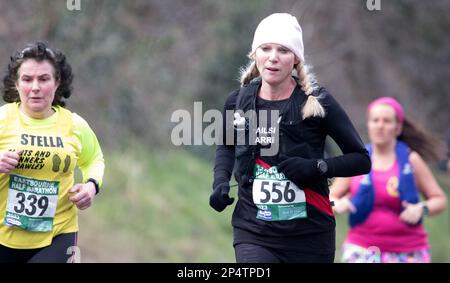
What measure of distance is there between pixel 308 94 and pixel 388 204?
259 centimetres

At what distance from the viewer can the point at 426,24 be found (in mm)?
17953

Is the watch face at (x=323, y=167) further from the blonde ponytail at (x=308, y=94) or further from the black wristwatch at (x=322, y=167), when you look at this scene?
the blonde ponytail at (x=308, y=94)

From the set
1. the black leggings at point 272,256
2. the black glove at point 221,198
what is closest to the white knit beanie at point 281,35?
the black glove at point 221,198

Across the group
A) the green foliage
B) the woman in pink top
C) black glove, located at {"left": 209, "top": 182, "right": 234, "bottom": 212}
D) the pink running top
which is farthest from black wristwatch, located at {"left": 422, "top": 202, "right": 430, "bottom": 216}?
the green foliage

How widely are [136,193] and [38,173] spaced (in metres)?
7.16

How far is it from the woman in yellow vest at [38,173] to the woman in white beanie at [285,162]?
A: 90cm

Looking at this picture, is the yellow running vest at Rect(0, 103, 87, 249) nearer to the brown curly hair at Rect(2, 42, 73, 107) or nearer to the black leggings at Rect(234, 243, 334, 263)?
the brown curly hair at Rect(2, 42, 73, 107)

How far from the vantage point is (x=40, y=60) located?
5.68 metres

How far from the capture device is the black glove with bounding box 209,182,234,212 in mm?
5293

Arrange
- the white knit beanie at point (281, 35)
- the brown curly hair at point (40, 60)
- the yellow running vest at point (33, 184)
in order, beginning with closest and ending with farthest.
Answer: the white knit beanie at point (281, 35) < the yellow running vest at point (33, 184) < the brown curly hair at point (40, 60)

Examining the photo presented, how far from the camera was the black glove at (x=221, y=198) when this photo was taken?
17.4ft

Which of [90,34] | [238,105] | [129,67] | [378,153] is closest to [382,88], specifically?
[129,67]

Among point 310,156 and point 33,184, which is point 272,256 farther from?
point 33,184

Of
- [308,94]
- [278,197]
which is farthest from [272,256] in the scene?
[308,94]
